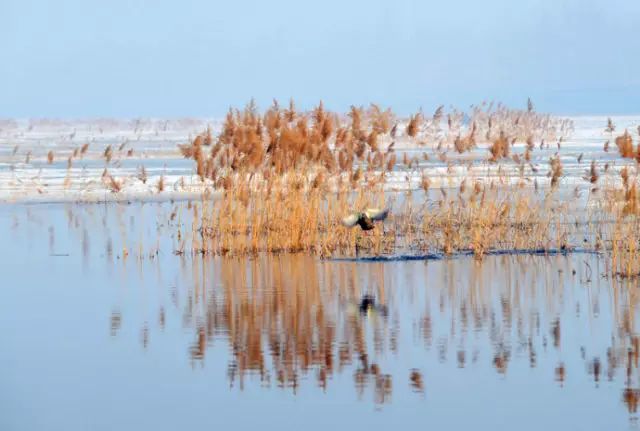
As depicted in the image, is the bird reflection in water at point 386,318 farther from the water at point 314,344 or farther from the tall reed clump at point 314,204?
the tall reed clump at point 314,204

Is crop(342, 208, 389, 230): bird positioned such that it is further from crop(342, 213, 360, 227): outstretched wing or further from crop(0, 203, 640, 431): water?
crop(0, 203, 640, 431): water

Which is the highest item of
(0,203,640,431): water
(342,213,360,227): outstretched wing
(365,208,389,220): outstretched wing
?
(365,208,389,220): outstretched wing

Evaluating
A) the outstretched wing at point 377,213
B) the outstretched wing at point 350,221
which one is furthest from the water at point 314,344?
the outstretched wing at point 377,213

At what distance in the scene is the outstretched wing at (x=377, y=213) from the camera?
13.6 meters

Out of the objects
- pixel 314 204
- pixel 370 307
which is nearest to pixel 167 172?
pixel 314 204

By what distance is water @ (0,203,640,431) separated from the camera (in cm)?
665

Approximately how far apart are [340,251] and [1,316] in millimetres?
4966

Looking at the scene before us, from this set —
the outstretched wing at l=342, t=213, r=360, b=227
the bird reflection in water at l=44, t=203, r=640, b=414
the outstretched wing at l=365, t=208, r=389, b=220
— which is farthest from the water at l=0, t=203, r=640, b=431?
the outstretched wing at l=365, t=208, r=389, b=220

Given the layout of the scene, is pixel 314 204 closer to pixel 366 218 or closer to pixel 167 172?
pixel 366 218

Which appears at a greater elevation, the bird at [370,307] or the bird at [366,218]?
the bird at [366,218]

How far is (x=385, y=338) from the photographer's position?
28.8ft

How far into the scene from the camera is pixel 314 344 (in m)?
8.47

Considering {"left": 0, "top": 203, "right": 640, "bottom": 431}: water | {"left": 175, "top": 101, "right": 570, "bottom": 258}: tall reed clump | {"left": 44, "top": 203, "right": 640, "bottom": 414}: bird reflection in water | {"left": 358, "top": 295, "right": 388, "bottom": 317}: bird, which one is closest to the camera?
{"left": 0, "top": 203, "right": 640, "bottom": 431}: water

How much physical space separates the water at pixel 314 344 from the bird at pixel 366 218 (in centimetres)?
49
